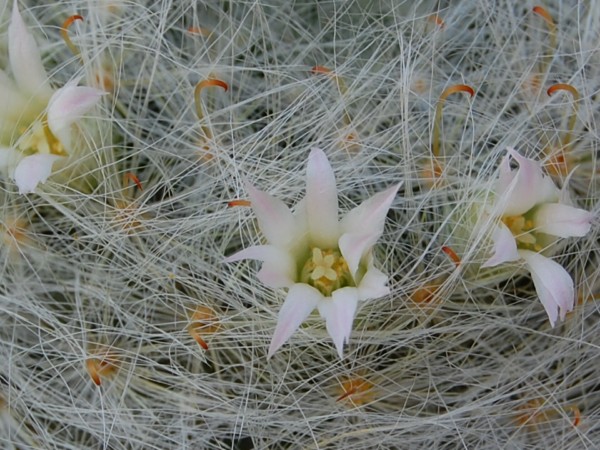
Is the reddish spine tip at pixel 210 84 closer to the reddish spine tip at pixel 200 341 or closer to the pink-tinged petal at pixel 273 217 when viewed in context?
the pink-tinged petal at pixel 273 217

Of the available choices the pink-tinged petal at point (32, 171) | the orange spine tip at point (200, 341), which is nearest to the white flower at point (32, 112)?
the pink-tinged petal at point (32, 171)

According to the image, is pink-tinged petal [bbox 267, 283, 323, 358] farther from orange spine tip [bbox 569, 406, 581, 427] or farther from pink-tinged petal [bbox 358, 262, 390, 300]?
orange spine tip [bbox 569, 406, 581, 427]

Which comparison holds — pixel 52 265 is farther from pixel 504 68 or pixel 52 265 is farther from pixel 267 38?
pixel 504 68

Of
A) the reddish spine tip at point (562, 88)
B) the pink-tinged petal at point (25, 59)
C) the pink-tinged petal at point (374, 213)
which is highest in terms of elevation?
the pink-tinged petal at point (25, 59)

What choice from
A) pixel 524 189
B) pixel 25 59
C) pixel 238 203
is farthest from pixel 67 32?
pixel 524 189

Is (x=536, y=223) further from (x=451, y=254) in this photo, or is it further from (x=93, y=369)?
(x=93, y=369)
